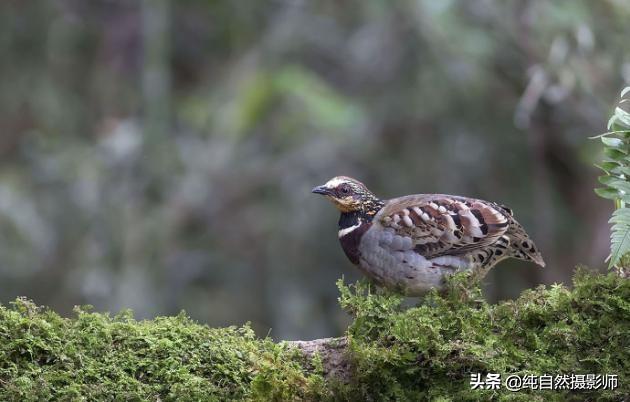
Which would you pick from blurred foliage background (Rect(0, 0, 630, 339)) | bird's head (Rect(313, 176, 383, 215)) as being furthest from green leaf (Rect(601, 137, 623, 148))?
blurred foliage background (Rect(0, 0, 630, 339))

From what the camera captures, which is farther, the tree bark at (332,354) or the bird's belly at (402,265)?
the bird's belly at (402,265)

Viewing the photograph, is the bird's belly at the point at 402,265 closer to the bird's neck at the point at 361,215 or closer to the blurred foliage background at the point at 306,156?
the bird's neck at the point at 361,215

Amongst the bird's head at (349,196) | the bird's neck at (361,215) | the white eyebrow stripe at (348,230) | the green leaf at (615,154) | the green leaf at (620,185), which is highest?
the bird's head at (349,196)

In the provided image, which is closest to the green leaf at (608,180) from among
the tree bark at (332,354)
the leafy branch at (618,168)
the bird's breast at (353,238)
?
the leafy branch at (618,168)

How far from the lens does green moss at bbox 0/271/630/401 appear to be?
11.1ft

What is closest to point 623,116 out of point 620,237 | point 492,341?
point 620,237

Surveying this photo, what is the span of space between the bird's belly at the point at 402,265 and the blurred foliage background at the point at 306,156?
353cm

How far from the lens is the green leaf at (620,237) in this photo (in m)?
3.75

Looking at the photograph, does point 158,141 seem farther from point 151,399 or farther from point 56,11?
point 151,399

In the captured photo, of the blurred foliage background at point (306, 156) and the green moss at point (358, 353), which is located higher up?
the blurred foliage background at point (306, 156)

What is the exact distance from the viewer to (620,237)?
3.79 m

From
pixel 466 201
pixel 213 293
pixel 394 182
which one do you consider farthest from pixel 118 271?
pixel 466 201

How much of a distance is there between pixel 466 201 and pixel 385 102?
452 cm

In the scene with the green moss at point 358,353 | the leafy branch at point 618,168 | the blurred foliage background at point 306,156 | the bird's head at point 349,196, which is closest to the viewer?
the green moss at point 358,353
